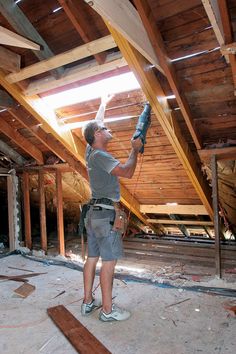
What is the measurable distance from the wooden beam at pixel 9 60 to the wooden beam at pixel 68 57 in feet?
0.22

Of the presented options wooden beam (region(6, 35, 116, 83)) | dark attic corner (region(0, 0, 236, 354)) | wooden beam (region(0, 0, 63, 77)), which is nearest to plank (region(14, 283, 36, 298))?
dark attic corner (region(0, 0, 236, 354))

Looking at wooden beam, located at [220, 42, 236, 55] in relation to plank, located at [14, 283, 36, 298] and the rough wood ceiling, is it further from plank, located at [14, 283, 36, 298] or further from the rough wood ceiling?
plank, located at [14, 283, 36, 298]

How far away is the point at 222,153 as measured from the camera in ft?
9.87

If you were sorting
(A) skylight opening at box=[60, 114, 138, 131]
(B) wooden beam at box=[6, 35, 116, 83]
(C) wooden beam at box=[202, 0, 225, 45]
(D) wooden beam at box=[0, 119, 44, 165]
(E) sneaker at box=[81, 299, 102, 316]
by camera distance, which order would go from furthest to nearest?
(D) wooden beam at box=[0, 119, 44, 165] < (A) skylight opening at box=[60, 114, 138, 131] < (E) sneaker at box=[81, 299, 102, 316] < (B) wooden beam at box=[6, 35, 116, 83] < (C) wooden beam at box=[202, 0, 225, 45]

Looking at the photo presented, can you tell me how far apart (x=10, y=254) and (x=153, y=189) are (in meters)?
2.47

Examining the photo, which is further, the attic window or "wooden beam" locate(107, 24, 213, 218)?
the attic window

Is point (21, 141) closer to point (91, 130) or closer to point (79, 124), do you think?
point (79, 124)

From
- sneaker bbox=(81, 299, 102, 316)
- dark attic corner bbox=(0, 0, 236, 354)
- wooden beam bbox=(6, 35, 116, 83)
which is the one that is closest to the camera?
dark attic corner bbox=(0, 0, 236, 354)

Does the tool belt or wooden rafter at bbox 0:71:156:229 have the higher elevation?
wooden rafter at bbox 0:71:156:229

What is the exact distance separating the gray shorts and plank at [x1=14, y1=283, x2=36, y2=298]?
3.05ft

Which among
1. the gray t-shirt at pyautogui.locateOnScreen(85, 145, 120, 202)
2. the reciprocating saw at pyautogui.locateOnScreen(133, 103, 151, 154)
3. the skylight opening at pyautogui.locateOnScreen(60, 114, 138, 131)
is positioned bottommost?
the gray t-shirt at pyautogui.locateOnScreen(85, 145, 120, 202)

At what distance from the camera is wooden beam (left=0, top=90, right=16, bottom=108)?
320cm

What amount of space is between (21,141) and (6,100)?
3.31 feet

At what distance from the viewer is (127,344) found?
5.94 ft
